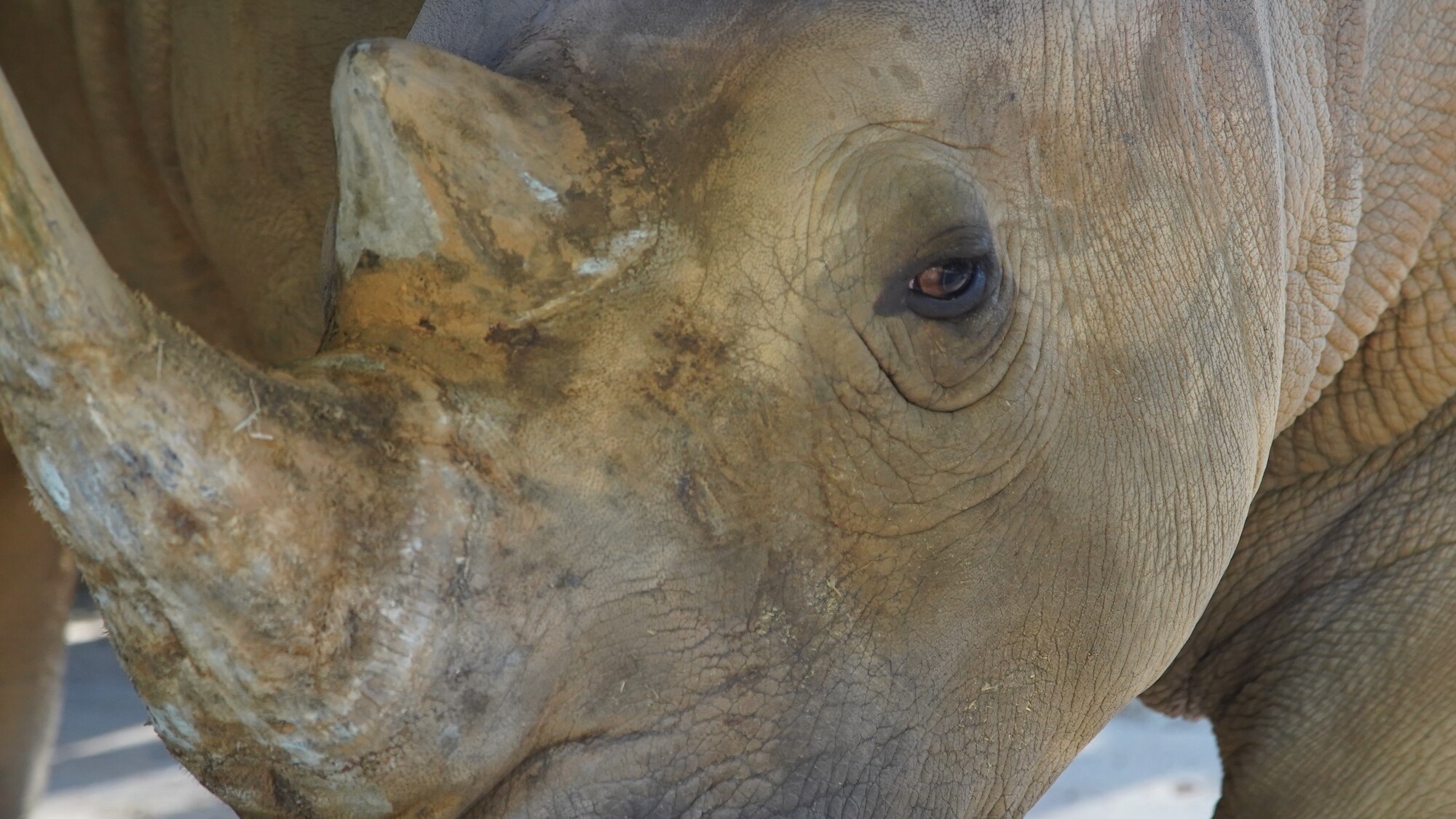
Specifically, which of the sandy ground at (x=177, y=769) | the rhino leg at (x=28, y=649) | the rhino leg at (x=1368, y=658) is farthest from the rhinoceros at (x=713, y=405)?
the sandy ground at (x=177, y=769)

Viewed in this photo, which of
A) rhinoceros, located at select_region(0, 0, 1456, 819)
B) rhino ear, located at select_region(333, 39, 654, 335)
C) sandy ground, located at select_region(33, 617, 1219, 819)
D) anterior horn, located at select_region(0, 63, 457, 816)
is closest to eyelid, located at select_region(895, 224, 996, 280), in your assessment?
rhinoceros, located at select_region(0, 0, 1456, 819)

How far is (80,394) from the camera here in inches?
61.7

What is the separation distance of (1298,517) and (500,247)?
78.2 inches

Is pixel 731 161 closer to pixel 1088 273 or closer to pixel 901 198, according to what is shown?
pixel 901 198

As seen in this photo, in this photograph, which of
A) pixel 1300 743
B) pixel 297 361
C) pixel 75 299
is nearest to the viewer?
pixel 75 299

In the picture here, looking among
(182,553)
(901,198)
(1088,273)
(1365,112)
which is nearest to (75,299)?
(182,553)

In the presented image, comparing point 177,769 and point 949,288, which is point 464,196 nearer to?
point 949,288

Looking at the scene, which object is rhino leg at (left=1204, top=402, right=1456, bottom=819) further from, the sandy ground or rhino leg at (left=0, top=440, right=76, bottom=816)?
rhino leg at (left=0, top=440, right=76, bottom=816)

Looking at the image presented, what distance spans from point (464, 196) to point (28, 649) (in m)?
3.30

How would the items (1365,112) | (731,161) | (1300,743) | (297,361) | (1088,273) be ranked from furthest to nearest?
(1300,743), (1365,112), (1088,273), (731,161), (297,361)

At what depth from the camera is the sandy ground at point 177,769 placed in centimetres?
530

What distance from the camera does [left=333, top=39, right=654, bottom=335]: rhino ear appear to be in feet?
5.81

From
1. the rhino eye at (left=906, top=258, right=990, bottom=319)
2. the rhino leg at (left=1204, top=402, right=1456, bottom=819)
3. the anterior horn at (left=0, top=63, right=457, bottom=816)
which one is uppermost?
the rhino leg at (left=1204, top=402, right=1456, bottom=819)

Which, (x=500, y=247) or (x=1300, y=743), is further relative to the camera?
(x=1300, y=743)
